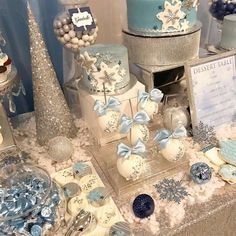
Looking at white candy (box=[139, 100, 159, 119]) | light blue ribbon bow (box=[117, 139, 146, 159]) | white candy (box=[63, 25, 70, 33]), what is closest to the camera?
light blue ribbon bow (box=[117, 139, 146, 159])

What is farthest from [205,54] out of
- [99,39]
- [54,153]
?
[54,153]

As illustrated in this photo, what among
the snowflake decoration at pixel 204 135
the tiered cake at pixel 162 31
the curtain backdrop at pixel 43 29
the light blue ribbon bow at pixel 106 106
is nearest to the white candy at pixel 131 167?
the light blue ribbon bow at pixel 106 106

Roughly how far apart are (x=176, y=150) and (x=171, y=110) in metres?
0.19

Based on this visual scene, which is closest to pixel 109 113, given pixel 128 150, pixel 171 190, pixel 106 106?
pixel 106 106

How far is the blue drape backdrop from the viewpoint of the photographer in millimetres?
929

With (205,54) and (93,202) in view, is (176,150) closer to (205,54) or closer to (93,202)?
(93,202)

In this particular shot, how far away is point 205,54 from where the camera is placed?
101 centimetres

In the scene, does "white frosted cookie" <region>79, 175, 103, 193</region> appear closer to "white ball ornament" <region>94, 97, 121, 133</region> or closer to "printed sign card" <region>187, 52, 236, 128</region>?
"white ball ornament" <region>94, 97, 121, 133</region>

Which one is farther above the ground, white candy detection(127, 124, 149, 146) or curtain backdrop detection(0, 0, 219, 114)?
curtain backdrop detection(0, 0, 219, 114)

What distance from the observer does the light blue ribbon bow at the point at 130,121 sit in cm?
71

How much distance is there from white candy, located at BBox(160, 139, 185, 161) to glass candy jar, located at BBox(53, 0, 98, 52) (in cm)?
38

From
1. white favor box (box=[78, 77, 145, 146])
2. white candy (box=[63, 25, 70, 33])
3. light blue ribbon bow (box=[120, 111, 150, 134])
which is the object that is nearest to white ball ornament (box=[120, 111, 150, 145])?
light blue ribbon bow (box=[120, 111, 150, 134])

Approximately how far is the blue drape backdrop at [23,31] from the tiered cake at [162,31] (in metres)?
0.24

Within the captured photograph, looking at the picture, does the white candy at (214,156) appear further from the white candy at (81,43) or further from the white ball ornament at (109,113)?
the white candy at (81,43)
